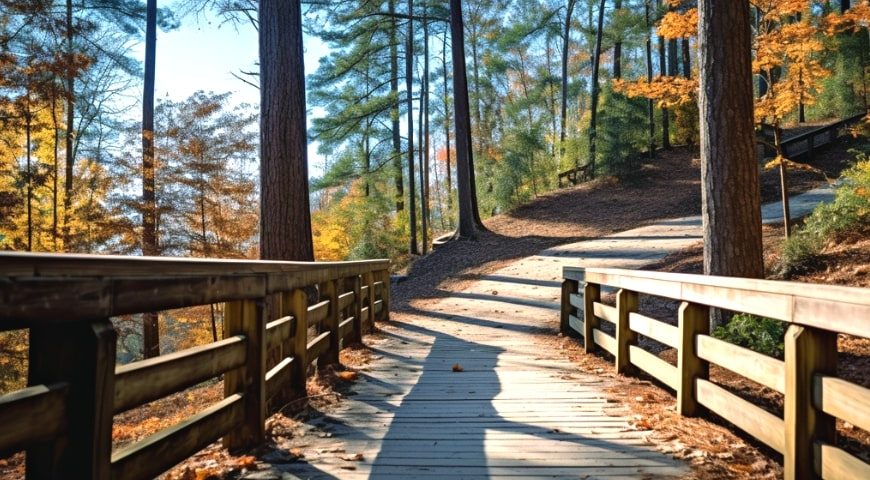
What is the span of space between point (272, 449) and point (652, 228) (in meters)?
15.6

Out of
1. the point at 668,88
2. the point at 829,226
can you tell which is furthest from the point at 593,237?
the point at 829,226

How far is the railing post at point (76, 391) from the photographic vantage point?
1.79 metres

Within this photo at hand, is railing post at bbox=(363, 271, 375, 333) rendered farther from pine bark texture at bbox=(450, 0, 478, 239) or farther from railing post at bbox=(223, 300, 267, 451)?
pine bark texture at bbox=(450, 0, 478, 239)

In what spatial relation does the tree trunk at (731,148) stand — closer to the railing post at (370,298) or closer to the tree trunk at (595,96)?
the railing post at (370,298)

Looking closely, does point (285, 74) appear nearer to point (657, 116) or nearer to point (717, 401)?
point (717, 401)

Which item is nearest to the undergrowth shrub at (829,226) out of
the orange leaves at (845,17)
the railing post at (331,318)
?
the orange leaves at (845,17)

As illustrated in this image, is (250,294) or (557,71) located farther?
(557,71)

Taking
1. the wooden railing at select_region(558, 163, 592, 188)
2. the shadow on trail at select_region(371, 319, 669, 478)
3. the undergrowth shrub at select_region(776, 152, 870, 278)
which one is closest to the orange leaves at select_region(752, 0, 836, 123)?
the undergrowth shrub at select_region(776, 152, 870, 278)

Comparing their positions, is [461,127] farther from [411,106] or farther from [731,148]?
[731,148]

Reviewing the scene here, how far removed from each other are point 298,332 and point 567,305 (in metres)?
4.87

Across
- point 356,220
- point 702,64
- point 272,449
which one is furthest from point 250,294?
point 356,220

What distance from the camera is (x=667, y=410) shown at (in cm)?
405

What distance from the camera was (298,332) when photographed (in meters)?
4.17

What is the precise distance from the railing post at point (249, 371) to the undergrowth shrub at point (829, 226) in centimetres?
744
